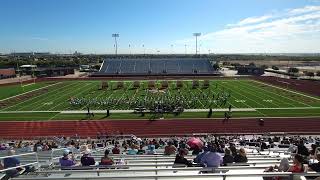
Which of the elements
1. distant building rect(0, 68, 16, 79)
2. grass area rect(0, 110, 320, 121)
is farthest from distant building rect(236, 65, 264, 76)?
distant building rect(0, 68, 16, 79)

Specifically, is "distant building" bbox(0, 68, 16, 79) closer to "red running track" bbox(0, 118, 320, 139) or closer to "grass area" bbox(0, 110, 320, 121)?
"grass area" bbox(0, 110, 320, 121)

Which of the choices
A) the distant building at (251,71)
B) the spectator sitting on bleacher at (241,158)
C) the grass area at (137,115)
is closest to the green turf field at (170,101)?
the grass area at (137,115)

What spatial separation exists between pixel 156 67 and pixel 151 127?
66974 millimetres

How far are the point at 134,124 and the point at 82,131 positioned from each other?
4.76m

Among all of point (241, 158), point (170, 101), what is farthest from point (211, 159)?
point (170, 101)

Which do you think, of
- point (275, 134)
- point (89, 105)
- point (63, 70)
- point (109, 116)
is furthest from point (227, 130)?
point (63, 70)

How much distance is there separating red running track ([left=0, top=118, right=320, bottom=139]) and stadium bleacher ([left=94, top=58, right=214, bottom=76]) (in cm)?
Answer: 5303

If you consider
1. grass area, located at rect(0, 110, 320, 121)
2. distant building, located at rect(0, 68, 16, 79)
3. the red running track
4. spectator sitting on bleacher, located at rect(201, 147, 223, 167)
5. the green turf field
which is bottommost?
the red running track

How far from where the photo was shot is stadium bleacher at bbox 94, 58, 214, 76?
91.6m

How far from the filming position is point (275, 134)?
29547mm

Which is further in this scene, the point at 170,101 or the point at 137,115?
the point at 170,101

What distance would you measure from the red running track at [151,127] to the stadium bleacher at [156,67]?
174 feet

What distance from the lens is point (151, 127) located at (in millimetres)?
33188

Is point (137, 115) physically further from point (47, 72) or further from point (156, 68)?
point (156, 68)
